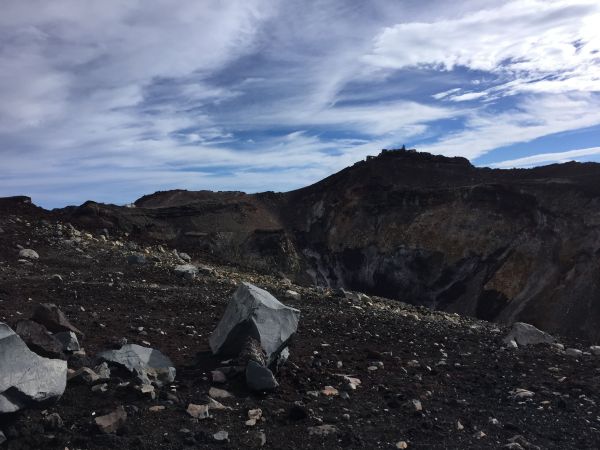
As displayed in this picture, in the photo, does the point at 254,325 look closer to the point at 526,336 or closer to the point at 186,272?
the point at 186,272

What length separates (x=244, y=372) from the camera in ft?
18.0

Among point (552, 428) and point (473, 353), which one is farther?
point (473, 353)

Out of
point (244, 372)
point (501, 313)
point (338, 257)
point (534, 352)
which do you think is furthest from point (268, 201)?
point (244, 372)

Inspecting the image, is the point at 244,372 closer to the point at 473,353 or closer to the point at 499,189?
the point at 473,353

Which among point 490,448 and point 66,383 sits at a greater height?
point 66,383

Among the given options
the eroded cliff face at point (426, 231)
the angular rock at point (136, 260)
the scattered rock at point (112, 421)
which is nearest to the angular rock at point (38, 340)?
the scattered rock at point (112, 421)

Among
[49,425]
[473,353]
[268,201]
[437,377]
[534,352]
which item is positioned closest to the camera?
[49,425]

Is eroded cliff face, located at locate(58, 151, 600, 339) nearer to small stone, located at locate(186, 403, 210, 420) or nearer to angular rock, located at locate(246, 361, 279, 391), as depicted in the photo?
angular rock, located at locate(246, 361, 279, 391)

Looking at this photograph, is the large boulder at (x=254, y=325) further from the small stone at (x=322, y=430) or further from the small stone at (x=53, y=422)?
the small stone at (x=53, y=422)

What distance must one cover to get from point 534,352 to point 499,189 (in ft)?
80.5

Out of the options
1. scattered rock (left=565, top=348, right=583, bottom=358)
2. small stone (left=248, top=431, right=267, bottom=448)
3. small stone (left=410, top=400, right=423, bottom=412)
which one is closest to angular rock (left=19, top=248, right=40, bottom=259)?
small stone (left=248, top=431, right=267, bottom=448)

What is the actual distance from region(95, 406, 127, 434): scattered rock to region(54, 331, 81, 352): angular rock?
171 centimetres

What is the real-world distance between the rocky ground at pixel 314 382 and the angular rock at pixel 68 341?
0.85ft

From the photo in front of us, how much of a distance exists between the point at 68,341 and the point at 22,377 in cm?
160
